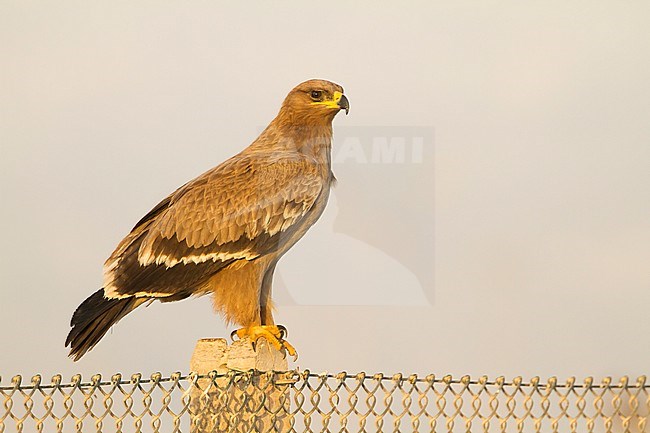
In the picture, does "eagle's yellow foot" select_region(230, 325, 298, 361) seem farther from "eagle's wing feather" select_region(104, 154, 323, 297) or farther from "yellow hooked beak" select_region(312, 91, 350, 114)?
"yellow hooked beak" select_region(312, 91, 350, 114)

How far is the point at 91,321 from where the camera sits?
3283 mm

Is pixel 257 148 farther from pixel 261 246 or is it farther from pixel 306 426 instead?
pixel 306 426

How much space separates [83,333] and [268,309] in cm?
71

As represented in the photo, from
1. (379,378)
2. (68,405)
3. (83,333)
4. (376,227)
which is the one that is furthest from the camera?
(376,227)

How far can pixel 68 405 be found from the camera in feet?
7.26

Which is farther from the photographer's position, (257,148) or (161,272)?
(257,148)

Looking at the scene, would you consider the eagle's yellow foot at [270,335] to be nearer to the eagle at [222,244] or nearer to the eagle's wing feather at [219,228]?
the eagle at [222,244]

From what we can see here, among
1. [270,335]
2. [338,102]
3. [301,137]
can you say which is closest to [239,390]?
[270,335]

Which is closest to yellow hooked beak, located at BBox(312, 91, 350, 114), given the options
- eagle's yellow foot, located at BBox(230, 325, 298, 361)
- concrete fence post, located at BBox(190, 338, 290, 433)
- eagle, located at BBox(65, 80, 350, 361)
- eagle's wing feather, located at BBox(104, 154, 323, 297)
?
eagle, located at BBox(65, 80, 350, 361)

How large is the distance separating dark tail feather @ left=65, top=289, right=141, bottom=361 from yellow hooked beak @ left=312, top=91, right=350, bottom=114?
3.55 ft

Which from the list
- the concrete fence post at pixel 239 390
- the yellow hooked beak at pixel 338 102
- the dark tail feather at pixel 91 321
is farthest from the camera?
the yellow hooked beak at pixel 338 102

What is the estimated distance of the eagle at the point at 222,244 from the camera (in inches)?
130

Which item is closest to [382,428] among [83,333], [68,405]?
[68,405]

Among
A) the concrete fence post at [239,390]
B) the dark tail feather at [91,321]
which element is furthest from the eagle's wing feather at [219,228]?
the concrete fence post at [239,390]
